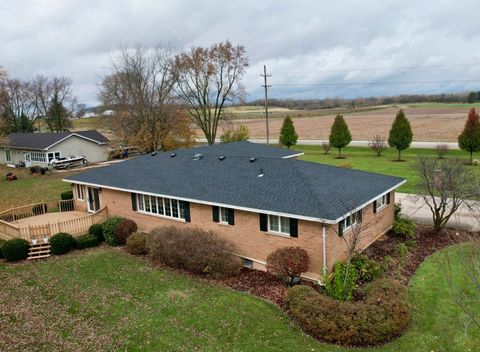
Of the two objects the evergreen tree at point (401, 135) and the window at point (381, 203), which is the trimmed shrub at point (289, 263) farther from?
the evergreen tree at point (401, 135)

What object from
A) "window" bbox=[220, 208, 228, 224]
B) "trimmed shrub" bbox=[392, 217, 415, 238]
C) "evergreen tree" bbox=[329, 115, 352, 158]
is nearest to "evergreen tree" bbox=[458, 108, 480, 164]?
"evergreen tree" bbox=[329, 115, 352, 158]

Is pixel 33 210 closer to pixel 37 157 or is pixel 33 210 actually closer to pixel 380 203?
pixel 380 203

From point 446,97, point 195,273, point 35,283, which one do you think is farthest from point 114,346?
point 446,97

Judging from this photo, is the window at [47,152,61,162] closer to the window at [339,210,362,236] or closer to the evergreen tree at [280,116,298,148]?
the evergreen tree at [280,116,298,148]

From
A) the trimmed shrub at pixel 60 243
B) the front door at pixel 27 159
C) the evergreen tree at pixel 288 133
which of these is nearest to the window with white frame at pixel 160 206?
the trimmed shrub at pixel 60 243

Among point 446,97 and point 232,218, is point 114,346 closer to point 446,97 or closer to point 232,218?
point 232,218

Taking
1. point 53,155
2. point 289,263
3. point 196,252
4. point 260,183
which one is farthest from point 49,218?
point 53,155
